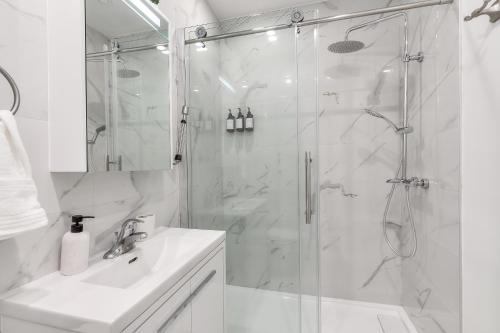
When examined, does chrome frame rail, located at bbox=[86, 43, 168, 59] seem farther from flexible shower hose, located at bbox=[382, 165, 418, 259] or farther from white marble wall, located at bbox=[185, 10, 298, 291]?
flexible shower hose, located at bbox=[382, 165, 418, 259]

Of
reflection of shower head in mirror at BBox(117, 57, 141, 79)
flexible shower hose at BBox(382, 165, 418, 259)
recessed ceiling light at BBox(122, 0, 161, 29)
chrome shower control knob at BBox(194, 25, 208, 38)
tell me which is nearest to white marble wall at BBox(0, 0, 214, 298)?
reflection of shower head in mirror at BBox(117, 57, 141, 79)

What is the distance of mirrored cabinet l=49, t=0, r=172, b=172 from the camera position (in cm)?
88

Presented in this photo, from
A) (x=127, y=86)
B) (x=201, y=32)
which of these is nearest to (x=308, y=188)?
(x=127, y=86)

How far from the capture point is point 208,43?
5.91ft

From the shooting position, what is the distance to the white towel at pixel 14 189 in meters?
0.57

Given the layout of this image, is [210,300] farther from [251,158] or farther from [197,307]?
[251,158]

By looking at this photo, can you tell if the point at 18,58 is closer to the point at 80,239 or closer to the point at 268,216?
the point at 80,239

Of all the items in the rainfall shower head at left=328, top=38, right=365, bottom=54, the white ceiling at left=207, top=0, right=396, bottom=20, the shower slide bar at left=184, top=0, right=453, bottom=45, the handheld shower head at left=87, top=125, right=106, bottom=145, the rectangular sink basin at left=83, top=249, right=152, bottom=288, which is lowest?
the rectangular sink basin at left=83, top=249, right=152, bottom=288

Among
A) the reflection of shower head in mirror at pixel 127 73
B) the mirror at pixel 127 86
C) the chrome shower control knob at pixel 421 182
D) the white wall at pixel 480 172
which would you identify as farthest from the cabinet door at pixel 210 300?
the chrome shower control knob at pixel 421 182

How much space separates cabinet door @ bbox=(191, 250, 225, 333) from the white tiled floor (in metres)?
0.49

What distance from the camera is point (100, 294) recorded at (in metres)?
0.72

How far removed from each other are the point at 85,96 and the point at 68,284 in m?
0.65

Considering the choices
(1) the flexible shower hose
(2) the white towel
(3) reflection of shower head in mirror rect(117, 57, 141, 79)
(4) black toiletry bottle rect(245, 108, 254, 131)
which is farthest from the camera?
(1) the flexible shower hose

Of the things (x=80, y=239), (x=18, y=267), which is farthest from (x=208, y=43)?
(x=18, y=267)
